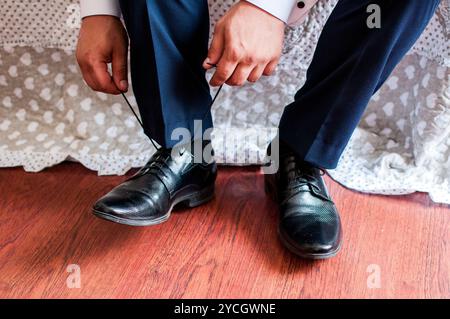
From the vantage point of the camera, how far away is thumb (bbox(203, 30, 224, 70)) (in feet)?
2.22

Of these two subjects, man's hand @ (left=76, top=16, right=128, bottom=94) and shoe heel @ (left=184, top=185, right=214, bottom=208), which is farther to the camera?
shoe heel @ (left=184, top=185, right=214, bottom=208)

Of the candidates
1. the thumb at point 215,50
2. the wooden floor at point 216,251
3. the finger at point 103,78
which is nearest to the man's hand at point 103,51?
the finger at point 103,78

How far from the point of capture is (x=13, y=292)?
700 mm

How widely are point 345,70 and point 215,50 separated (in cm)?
21

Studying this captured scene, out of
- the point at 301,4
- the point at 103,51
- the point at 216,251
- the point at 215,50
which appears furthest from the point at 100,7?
the point at 216,251

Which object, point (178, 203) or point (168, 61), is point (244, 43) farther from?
point (178, 203)

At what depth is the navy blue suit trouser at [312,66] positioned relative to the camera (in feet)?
2.32

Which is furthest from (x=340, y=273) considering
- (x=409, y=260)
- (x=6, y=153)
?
(x=6, y=153)

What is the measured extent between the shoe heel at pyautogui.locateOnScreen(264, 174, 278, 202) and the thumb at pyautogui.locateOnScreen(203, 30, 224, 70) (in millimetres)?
297

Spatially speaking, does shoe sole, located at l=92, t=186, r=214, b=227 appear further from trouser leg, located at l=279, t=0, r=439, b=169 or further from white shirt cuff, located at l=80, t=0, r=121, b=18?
white shirt cuff, located at l=80, t=0, r=121, b=18

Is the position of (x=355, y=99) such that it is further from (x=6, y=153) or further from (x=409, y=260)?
(x=6, y=153)

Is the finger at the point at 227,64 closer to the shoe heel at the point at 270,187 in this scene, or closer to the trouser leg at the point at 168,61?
the trouser leg at the point at 168,61

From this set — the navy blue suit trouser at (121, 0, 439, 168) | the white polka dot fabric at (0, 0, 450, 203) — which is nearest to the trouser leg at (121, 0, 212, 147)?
the navy blue suit trouser at (121, 0, 439, 168)

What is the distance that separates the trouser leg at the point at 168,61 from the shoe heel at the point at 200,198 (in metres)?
0.12
